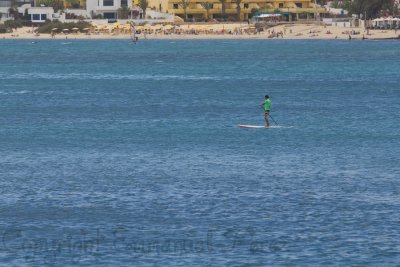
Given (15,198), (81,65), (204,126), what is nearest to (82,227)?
(15,198)

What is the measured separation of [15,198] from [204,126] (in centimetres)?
3448

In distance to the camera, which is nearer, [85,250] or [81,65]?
[85,250]

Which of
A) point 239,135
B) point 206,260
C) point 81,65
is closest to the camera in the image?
point 206,260

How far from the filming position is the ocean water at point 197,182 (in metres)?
46.8

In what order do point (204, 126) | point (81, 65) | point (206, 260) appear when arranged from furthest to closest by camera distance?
point (81, 65) → point (204, 126) → point (206, 260)

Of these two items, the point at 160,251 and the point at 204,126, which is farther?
the point at 204,126

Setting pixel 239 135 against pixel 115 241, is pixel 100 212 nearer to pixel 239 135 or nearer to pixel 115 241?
pixel 115 241

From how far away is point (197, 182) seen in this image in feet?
198

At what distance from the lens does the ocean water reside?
4678cm

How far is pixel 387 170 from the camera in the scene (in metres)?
64.6

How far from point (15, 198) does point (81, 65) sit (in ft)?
454

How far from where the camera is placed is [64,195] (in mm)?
57000

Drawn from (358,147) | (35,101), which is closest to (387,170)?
(358,147)

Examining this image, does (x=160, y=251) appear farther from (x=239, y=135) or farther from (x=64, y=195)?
(x=239, y=135)
